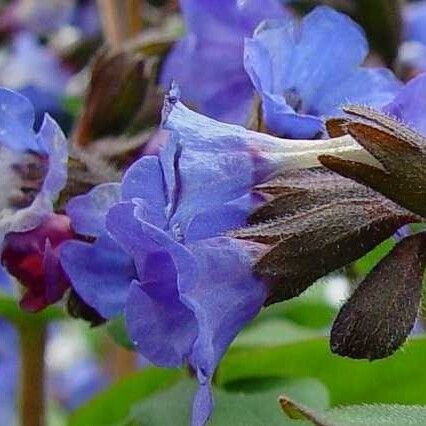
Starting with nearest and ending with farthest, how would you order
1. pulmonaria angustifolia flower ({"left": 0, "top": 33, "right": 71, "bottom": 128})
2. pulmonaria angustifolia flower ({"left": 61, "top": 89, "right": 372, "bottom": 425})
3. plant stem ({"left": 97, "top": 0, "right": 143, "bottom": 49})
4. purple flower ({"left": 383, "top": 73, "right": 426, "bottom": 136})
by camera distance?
pulmonaria angustifolia flower ({"left": 61, "top": 89, "right": 372, "bottom": 425})
purple flower ({"left": 383, "top": 73, "right": 426, "bottom": 136})
plant stem ({"left": 97, "top": 0, "right": 143, "bottom": 49})
pulmonaria angustifolia flower ({"left": 0, "top": 33, "right": 71, "bottom": 128})

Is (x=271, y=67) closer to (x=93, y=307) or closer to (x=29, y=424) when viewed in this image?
(x=93, y=307)

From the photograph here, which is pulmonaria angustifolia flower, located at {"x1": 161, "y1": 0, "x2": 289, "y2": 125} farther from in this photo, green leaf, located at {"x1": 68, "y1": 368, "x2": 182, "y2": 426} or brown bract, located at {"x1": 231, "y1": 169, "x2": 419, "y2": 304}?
brown bract, located at {"x1": 231, "y1": 169, "x2": 419, "y2": 304}

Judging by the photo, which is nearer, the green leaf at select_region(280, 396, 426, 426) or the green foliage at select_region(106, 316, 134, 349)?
the green leaf at select_region(280, 396, 426, 426)

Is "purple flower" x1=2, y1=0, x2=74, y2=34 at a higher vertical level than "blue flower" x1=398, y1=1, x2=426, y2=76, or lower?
lower

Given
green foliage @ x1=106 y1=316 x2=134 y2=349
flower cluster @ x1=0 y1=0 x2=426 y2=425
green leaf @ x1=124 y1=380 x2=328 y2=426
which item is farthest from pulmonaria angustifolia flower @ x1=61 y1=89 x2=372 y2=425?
green foliage @ x1=106 y1=316 x2=134 y2=349

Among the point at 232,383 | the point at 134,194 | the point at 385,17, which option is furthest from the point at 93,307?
the point at 385,17

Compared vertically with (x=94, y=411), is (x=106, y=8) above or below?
above
